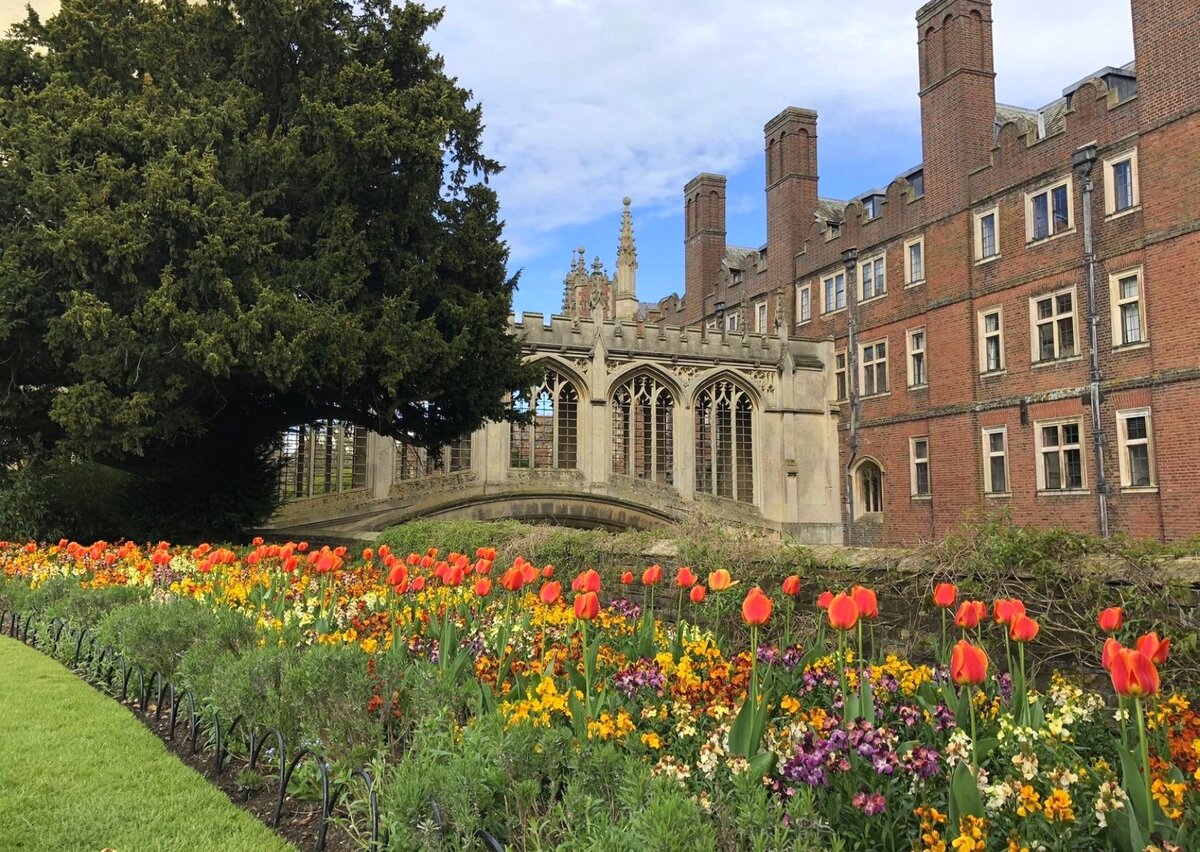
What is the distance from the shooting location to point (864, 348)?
26281 millimetres

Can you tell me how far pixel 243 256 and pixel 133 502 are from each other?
5399 mm

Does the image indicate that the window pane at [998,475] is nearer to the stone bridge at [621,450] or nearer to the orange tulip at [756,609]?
the stone bridge at [621,450]

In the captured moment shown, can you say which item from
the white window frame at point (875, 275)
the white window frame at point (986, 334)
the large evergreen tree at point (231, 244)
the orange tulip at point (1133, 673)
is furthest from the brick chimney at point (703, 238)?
the orange tulip at point (1133, 673)

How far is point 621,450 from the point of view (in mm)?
22219

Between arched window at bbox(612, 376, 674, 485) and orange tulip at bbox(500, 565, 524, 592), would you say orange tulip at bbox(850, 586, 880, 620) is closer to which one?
orange tulip at bbox(500, 565, 524, 592)

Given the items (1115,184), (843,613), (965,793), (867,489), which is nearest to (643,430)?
(867,489)

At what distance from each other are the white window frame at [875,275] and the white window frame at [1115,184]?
712 cm

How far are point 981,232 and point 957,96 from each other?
395 centimetres

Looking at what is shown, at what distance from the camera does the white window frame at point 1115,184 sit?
1833 centimetres

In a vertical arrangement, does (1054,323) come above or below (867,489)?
above

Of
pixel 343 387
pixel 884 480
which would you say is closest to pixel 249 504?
pixel 343 387

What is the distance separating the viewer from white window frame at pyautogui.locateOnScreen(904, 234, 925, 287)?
24.2m

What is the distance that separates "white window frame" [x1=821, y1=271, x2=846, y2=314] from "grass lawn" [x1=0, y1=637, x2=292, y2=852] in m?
25.3

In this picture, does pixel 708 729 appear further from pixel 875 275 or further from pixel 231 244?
pixel 875 275
